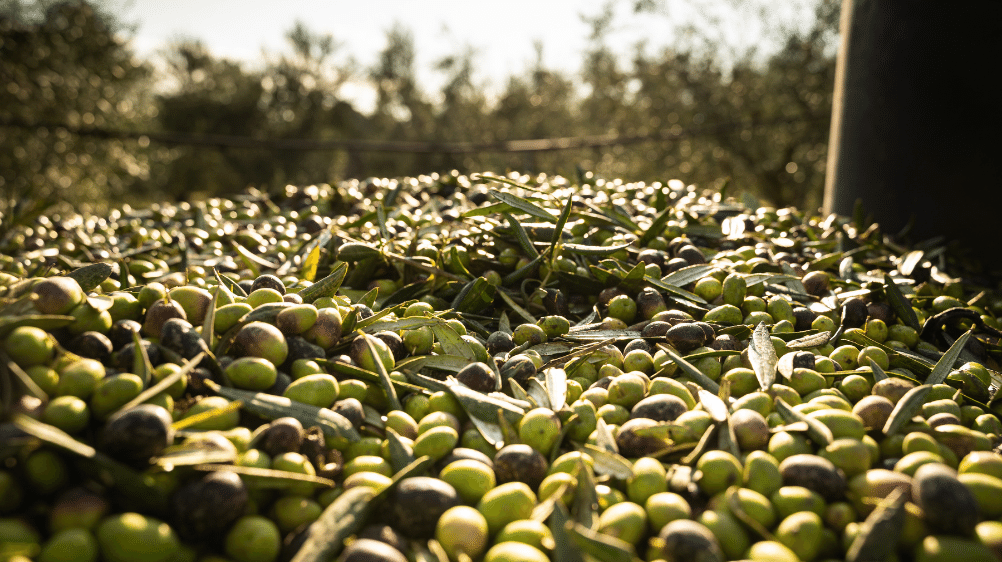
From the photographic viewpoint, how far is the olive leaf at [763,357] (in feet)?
5.79

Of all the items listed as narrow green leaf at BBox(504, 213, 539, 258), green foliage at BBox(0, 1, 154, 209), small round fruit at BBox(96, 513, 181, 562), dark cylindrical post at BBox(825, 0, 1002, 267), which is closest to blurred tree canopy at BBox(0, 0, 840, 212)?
green foliage at BBox(0, 1, 154, 209)

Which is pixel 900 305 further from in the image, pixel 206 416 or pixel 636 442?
pixel 206 416

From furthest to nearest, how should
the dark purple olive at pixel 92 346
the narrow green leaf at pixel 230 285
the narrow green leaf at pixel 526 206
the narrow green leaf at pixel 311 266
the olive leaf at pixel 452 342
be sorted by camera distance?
the narrow green leaf at pixel 526 206, the narrow green leaf at pixel 311 266, the narrow green leaf at pixel 230 285, the olive leaf at pixel 452 342, the dark purple olive at pixel 92 346

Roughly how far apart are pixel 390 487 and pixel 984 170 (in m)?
4.73

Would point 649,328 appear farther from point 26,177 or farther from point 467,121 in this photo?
point 467,121

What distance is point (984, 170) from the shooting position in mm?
4102

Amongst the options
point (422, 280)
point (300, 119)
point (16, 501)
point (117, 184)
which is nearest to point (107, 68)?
point (117, 184)

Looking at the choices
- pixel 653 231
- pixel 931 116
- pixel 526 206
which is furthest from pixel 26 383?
pixel 931 116

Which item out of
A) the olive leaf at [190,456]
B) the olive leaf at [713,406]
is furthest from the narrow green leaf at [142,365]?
the olive leaf at [713,406]

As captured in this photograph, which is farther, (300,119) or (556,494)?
(300,119)

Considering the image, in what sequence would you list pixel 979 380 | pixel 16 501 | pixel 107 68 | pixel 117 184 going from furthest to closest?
pixel 117 184, pixel 107 68, pixel 979 380, pixel 16 501

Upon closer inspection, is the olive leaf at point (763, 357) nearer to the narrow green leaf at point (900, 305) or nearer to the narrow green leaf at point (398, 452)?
the narrow green leaf at point (900, 305)

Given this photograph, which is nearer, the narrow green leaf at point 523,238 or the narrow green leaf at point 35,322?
the narrow green leaf at point 35,322

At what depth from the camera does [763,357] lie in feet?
6.15
